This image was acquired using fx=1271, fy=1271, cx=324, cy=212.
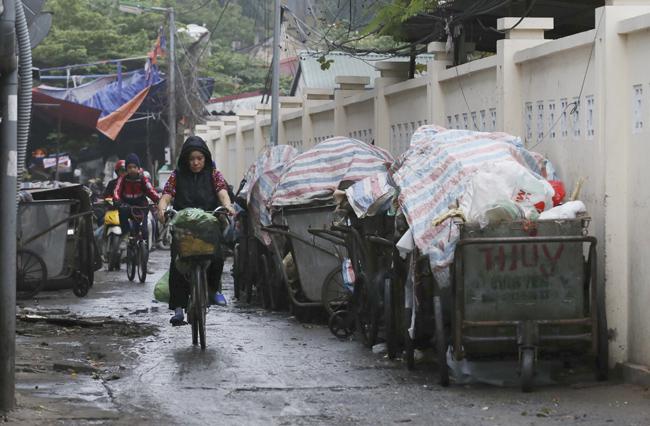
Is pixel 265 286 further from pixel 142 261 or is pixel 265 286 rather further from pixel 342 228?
pixel 142 261

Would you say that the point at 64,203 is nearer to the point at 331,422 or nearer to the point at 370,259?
the point at 370,259

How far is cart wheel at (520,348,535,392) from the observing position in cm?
805

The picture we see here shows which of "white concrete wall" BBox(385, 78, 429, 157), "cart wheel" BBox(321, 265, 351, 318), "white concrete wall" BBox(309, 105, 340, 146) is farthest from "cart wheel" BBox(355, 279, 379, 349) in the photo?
"white concrete wall" BBox(309, 105, 340, 146)

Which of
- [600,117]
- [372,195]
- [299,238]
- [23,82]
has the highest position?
[23,82]

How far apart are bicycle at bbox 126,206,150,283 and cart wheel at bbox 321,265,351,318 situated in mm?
6341

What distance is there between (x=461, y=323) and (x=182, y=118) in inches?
1627

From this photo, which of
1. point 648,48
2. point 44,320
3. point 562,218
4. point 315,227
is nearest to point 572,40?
point 648,48

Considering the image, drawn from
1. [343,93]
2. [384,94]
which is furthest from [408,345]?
[343,93]

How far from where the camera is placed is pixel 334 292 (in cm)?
1199

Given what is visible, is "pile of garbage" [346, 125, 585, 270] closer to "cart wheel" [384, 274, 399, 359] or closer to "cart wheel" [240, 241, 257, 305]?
"cart wheel" [384, 274, 399, 359]

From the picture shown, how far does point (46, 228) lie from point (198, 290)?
4.67 metres

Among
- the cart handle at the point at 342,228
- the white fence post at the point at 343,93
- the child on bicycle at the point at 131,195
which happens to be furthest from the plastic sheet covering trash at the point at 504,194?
the white fence post at the point at 343,93

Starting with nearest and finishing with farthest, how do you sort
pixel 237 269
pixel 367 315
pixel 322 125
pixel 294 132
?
pixel 367 315 → pixel 237 269 → pixel 322 125 → pixel 294 132

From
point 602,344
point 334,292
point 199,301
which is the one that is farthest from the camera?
point 334,292
